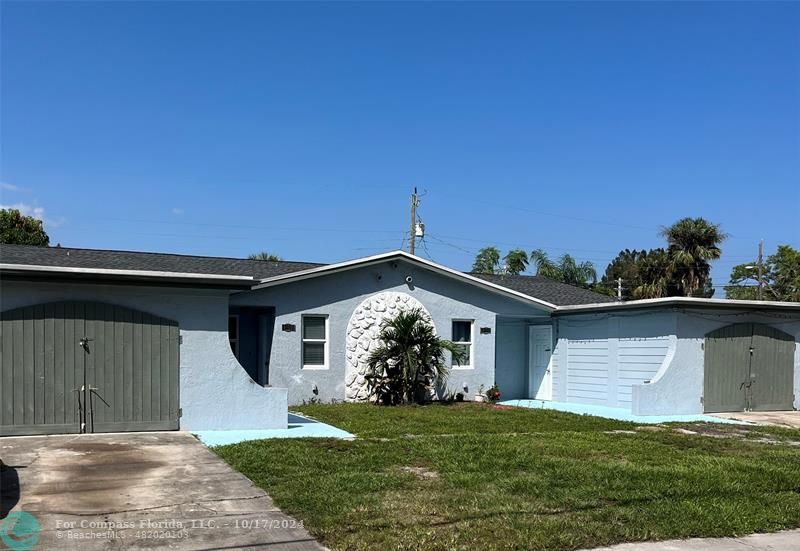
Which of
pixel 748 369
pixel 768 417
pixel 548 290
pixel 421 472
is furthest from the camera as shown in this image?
pixel 548 290

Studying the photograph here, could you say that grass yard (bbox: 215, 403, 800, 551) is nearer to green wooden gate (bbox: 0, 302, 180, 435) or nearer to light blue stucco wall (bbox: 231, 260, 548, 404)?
green wooden gate (bbox: 0, 302, 180, 435)

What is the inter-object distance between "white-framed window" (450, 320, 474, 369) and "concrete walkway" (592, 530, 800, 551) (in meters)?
12.4

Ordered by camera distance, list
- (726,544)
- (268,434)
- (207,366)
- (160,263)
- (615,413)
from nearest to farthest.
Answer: (726,544) < (268,434) < (207,366) < (615,413) < (160,263)

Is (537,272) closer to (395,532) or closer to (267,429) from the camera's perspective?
(267,429)

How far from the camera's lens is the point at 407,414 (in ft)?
48.9

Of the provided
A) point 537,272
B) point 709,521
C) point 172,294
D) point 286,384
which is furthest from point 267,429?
point 537,272

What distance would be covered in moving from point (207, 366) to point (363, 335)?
222 inches

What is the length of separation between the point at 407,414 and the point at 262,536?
9.00 meters

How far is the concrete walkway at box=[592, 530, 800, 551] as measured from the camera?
592 cm

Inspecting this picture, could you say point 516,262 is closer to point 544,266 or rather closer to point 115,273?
point 544,266

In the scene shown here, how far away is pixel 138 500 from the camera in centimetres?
709

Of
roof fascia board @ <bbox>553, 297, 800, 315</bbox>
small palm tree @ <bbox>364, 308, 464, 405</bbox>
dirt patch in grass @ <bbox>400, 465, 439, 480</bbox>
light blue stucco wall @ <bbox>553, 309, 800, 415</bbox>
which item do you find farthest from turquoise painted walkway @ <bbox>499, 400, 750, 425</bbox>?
dirt patch in grass @ <bbox>400, 465, 439, 480</bbox>

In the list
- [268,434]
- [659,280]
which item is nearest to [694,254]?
[659,280]

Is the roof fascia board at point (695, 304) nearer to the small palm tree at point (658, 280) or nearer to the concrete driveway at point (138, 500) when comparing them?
the concrete driveway at point (138, 500)
